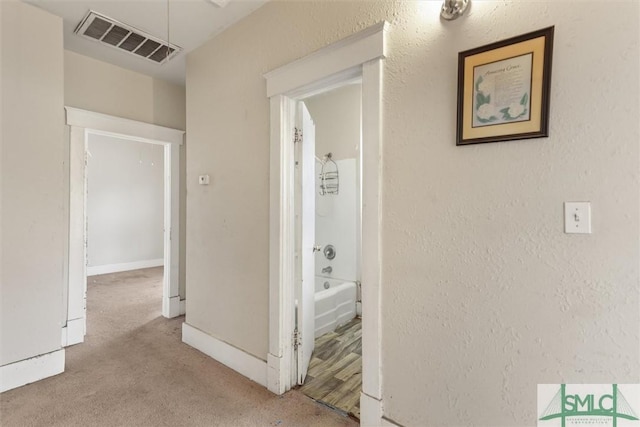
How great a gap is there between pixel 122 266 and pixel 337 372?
215 inches

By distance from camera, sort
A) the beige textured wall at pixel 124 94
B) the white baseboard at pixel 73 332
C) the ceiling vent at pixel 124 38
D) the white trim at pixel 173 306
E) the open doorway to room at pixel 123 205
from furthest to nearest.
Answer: the open doorway to room at pixel 123 205
the white trim at pixel 173 306
the beige textured wall at pixel 124 94
the white baseboard at pixel 73 332
the ceiling vent at pixel 124 38

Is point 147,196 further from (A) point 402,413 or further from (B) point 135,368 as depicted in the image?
(A) point 402,413

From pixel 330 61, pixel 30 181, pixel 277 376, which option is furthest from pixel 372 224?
pixel 30 181

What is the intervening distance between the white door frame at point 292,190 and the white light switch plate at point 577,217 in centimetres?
78

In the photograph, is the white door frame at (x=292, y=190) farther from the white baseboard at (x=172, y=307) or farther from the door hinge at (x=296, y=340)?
the white baseboard at (x=172, y=307)

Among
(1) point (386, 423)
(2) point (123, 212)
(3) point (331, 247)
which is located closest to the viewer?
(1) point (386, 423)

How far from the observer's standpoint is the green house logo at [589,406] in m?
1.11

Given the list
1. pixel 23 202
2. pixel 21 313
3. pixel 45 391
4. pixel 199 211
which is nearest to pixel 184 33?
pixel 199 211

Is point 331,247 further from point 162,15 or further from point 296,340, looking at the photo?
point 162,15

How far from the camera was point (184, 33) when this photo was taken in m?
2.55

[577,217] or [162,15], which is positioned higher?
[162,15]

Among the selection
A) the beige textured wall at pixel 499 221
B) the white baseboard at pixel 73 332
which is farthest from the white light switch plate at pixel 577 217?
the white baseboard at pixel 73 332

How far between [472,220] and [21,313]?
9.89 ft

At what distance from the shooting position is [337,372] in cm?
239
